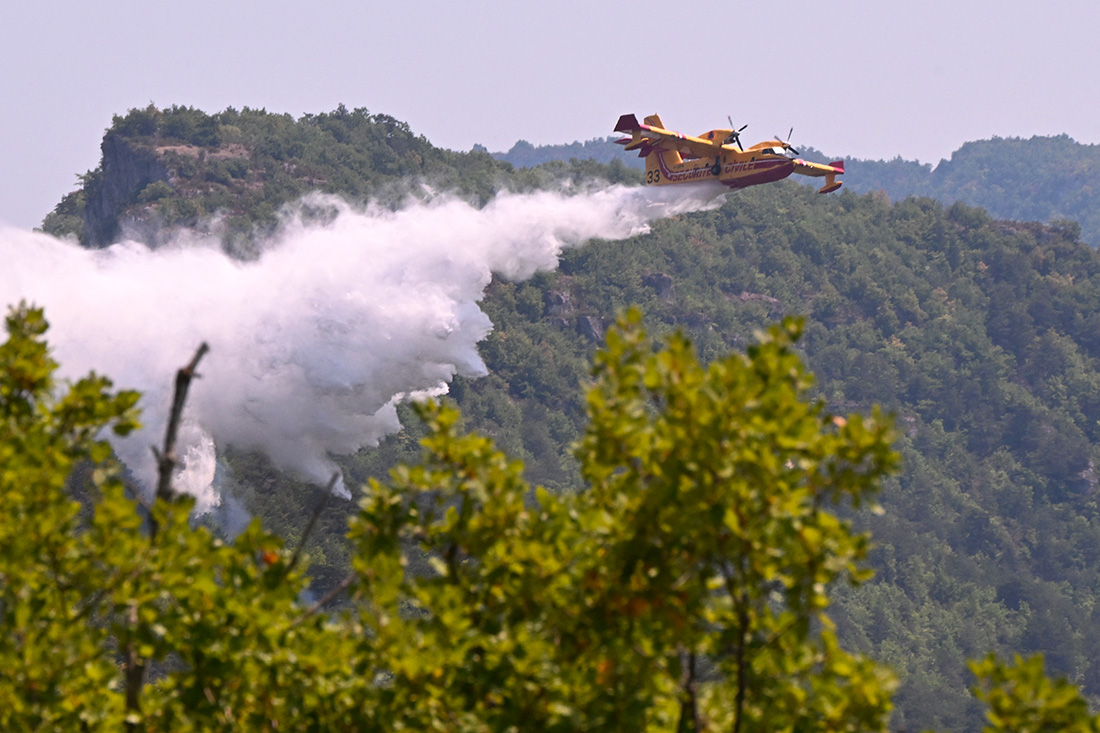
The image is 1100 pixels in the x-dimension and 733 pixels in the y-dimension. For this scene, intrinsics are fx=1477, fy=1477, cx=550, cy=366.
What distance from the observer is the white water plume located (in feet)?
191

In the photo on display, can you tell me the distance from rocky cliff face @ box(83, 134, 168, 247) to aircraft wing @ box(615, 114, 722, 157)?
12896 centimetres

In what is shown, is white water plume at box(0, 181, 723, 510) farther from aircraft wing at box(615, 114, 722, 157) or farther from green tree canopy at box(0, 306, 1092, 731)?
green tree canopy at box(0, 306, 1092, 731)

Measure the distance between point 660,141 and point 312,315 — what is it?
16661mm

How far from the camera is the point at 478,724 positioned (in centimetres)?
971

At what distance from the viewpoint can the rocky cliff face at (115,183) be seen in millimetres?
184375

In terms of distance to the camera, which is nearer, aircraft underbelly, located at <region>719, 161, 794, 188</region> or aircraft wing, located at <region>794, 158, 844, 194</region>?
aircraft underbelly, located at <region>719, 161, 794, 188</region>

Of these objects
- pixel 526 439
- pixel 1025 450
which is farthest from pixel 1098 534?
pixel 526 439

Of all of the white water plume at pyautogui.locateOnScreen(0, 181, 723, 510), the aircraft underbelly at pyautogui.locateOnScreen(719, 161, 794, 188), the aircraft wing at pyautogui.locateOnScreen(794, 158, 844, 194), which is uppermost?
the aircraft underbelly at pyautogui.locateOnScreen(719, 161, 794, 188)

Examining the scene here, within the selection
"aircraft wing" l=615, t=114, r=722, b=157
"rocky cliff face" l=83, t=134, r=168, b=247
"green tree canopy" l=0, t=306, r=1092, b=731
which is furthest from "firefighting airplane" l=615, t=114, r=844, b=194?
"rocky cliff face" l=83, t=134, r=168, b=247

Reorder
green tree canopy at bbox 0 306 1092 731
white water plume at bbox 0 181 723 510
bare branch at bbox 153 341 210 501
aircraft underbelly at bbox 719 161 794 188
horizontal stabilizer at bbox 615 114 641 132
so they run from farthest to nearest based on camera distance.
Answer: horizontal stabilizer at bbox 615 114 641 132, aircraft underbelly at bbox 719 161 794 188, white water plume at bbox 0 181 723 510, bare branch at bbox 153 341 210 501, green tree canopy at bbox 0 306 1092 731

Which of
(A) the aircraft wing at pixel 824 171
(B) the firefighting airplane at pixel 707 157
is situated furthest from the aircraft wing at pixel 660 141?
(A) the aircraft wing at pixel 824 171

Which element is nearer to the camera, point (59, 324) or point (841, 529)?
point (841, 529)

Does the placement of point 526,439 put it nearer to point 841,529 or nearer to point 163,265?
point 163,265

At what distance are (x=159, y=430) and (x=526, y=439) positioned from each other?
340 feet
